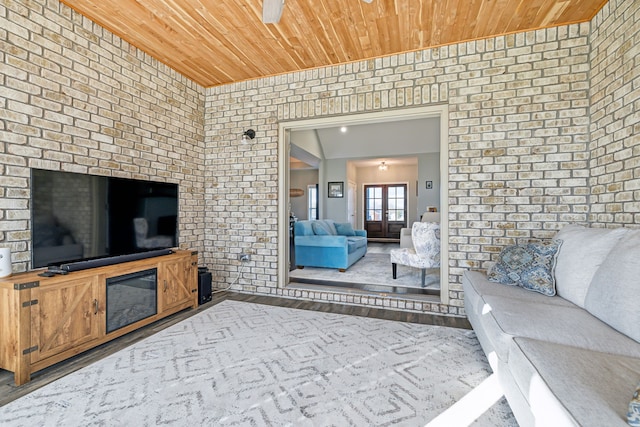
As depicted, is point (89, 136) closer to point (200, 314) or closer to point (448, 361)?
point (200, 314)

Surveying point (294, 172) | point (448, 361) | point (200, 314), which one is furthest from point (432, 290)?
point (294, 172)

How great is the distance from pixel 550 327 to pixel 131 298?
2980 mm

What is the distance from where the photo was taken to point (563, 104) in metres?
2.66

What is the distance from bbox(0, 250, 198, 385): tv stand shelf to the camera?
178 centimetres

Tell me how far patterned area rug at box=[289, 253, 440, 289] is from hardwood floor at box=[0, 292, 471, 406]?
750 millimetres

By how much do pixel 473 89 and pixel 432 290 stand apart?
2279 millimetres

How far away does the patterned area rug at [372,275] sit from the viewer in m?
3.94

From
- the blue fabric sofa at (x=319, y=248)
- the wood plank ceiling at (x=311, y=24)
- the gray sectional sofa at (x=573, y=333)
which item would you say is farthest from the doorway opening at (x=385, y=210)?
the gray sectional sofa at (x=573, y=333)

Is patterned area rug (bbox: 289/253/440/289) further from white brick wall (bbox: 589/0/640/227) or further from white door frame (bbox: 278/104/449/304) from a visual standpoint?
white brick wall (bbox: 589/0/640/227)

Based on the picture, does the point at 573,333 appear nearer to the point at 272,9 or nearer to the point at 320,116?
the point at 272,9

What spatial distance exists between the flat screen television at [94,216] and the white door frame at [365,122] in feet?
4.02

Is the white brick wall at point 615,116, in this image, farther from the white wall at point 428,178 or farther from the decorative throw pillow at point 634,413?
the white wall at point 428,178

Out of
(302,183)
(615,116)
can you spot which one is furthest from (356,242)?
(302,183)

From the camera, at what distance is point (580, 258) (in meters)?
1.90
